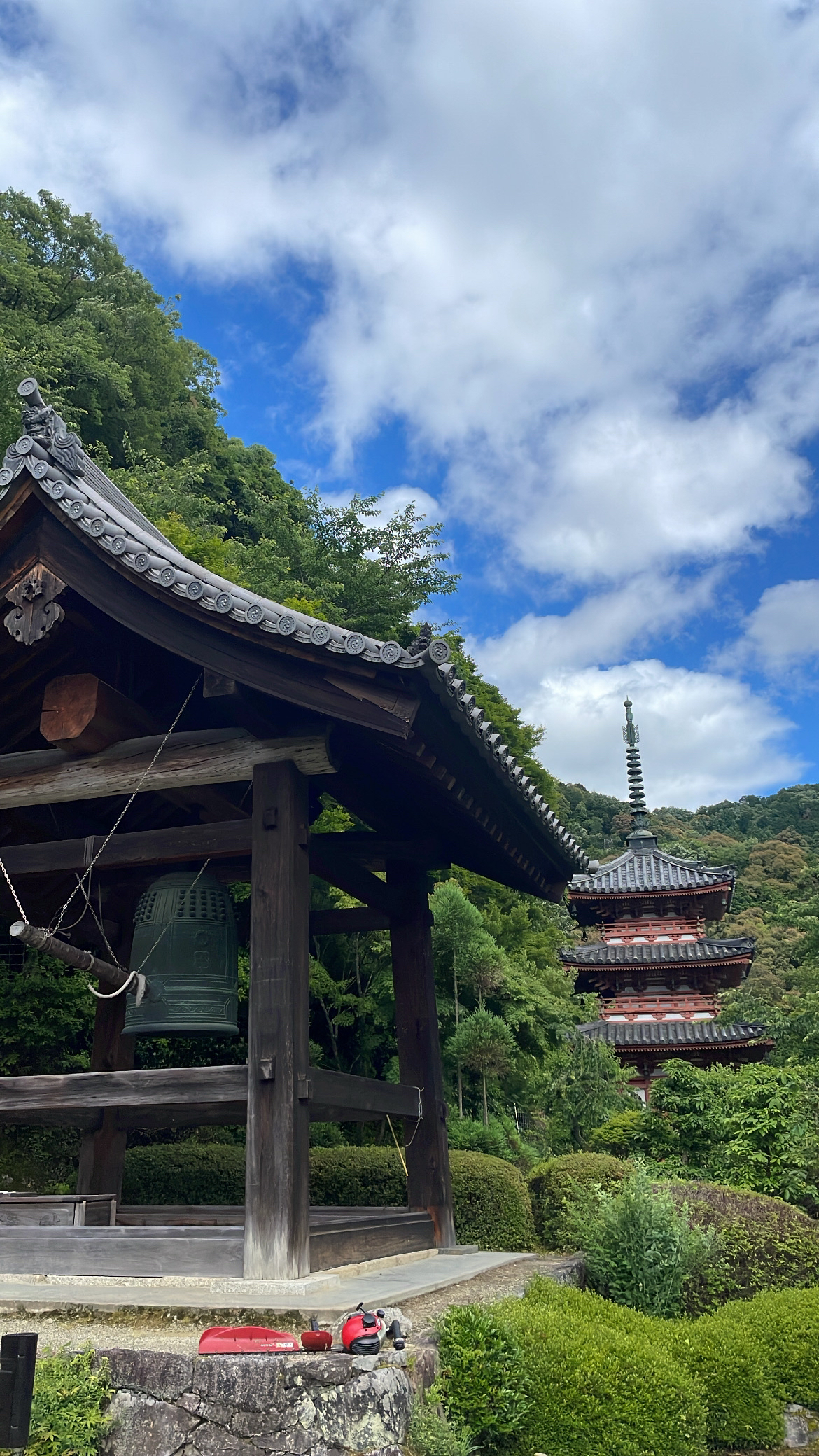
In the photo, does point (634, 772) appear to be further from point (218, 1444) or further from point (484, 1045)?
point (218, 1444)

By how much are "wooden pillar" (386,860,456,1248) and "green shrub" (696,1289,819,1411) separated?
8.02ft

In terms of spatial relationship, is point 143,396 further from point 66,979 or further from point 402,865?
point 402,865

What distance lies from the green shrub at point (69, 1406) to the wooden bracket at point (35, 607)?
12.6 ft

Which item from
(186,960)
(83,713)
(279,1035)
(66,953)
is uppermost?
(83,713)

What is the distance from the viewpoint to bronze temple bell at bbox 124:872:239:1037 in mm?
6148

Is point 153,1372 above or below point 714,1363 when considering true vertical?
above

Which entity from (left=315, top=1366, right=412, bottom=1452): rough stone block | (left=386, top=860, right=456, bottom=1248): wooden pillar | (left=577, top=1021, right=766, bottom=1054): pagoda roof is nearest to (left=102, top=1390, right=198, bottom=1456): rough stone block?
(left=315, top=1366, right=412, bottom=1452): rough stone block

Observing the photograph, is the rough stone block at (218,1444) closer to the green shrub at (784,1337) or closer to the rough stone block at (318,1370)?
the rough stone block at (318,1370)

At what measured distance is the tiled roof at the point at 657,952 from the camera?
25078 millimetres

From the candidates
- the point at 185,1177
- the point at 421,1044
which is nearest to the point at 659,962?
the point at 185,1177

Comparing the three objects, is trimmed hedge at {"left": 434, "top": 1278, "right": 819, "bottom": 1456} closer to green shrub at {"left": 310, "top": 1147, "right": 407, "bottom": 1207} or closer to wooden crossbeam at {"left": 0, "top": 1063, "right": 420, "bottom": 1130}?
wooden crossbeam at {"left": 0, "top": 1063, "right": 420, "bottom": 1130}

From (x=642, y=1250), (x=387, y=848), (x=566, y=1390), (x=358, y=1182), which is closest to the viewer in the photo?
(x=566, y=1390)

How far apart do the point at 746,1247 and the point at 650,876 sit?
803 inches

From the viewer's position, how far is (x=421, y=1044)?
8.10 m
